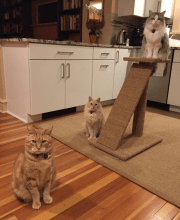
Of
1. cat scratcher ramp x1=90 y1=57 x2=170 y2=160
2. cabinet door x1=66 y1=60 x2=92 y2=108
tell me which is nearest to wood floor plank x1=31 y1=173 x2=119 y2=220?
cat scratcher ramp x1=90 y1=57 x2=170 y2=160

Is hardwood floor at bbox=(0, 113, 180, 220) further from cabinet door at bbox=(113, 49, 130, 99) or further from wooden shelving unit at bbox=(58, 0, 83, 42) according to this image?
wooden shelving unit at bbox=(58, 0, 83, 42)

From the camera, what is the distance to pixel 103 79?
313 cm

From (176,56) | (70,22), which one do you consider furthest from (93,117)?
(70,22)

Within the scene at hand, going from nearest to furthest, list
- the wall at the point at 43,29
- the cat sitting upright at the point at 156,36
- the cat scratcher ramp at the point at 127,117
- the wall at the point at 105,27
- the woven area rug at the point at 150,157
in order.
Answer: the woven area rug at the point at 150,157 < the cat scratcher ramp at the point at 127,117 < the cat sitting upright at the point at 156,36 < the wall at the point at 105,27 < the wall at the point at 43,29

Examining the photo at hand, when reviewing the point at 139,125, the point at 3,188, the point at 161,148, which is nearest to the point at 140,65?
the point at 139,125

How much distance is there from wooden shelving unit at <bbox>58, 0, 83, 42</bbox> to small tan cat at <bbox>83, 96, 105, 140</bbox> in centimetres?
238

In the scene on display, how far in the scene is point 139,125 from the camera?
213 cm

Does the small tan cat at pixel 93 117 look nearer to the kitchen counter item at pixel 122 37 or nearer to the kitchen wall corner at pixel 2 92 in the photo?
the kitchen wall corner at pixel 2 92

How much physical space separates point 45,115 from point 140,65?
1420 mm

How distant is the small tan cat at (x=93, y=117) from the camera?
6.54ft

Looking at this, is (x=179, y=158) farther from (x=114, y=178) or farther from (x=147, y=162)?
(x=114, y=178)

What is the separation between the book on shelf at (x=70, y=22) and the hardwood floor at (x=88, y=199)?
3.08 meters

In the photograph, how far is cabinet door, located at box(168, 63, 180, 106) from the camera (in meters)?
3.05

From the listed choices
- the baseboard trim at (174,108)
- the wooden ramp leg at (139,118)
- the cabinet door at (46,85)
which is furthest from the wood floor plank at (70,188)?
the baseboard trim at (174,108)
